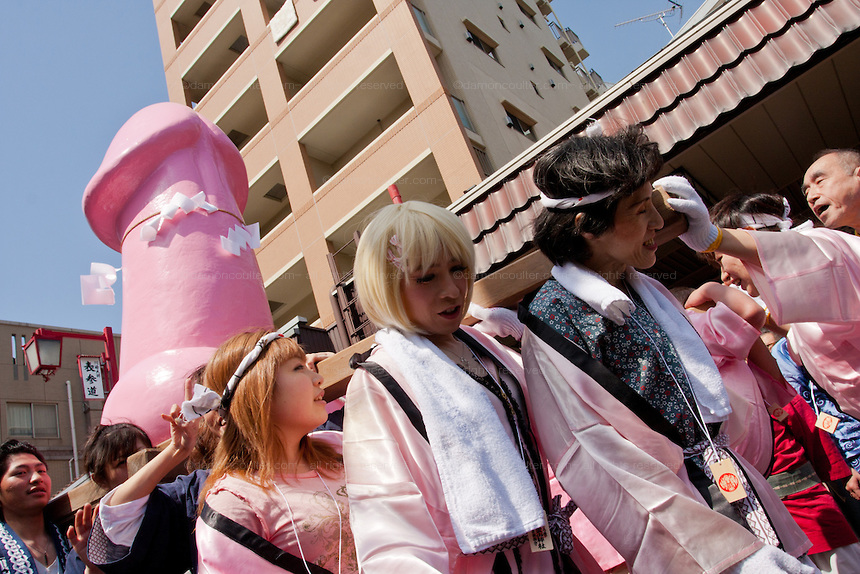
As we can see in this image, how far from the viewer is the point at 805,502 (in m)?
2.13

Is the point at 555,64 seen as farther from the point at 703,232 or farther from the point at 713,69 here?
the point at 703,232

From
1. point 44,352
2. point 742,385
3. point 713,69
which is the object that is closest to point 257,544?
point 742,385

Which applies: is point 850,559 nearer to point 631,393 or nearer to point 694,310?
point 694,310

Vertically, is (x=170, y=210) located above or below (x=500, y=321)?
above

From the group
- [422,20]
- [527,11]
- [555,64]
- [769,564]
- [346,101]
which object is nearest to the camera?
[769,564]

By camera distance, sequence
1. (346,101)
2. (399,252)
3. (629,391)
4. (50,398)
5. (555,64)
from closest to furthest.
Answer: (629,391), (399,252), (346,101), (555,64), (50,398)

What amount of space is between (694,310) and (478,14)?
15429mm

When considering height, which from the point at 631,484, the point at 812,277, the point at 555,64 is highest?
the point at 555,64

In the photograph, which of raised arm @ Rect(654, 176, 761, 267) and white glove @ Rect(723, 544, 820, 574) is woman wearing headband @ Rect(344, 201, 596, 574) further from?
raised arm @ Rect(654, 176, 761, 267)

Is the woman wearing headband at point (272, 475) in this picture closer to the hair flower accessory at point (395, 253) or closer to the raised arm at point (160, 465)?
the raised arm at point (160, 465)

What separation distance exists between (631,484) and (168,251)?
3625mm

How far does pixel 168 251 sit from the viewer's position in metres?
3.96

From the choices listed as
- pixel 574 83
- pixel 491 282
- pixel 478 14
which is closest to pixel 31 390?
pixel 478 14

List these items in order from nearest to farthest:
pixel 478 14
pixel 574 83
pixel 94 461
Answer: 1. pixel 94 461
2. pixel 478 14
3. pixel 574 83
